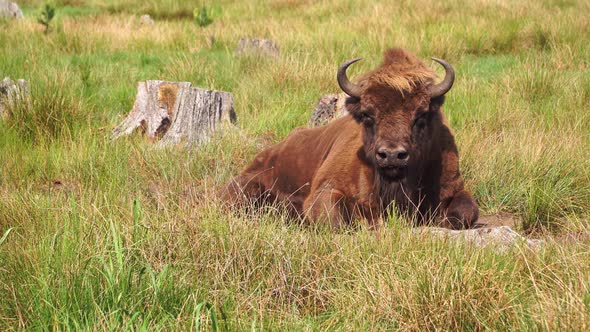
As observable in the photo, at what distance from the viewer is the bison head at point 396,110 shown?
5.31 metres

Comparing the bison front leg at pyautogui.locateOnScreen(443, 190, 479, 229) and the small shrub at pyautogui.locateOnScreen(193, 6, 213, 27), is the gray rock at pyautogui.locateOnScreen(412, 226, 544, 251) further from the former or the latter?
the small shrub at pyautogui.locateOnScreen(193, 6, 213, 27)

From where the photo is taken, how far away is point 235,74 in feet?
35.4

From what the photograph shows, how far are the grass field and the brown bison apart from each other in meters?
0.62

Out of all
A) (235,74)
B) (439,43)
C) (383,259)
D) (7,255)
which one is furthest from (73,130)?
(439,43)

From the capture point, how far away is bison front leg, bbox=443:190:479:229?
18.3ft

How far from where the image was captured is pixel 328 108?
8469mm

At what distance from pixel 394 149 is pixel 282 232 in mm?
1311

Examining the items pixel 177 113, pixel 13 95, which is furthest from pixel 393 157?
pixel 13 95

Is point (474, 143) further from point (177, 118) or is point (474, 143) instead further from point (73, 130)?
point (73, 130)

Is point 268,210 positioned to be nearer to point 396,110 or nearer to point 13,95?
point 396,110

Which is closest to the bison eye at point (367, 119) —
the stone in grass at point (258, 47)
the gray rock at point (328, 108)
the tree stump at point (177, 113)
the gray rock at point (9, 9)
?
the tree stump at point (177, 113)

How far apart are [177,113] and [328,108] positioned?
1634 mm

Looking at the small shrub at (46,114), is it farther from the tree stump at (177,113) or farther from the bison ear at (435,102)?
the bison ear at (435,102)

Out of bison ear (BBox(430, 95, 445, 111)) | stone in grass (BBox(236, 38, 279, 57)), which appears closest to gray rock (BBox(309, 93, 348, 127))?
bison ear (BBox(430, 95, 445, 111))
